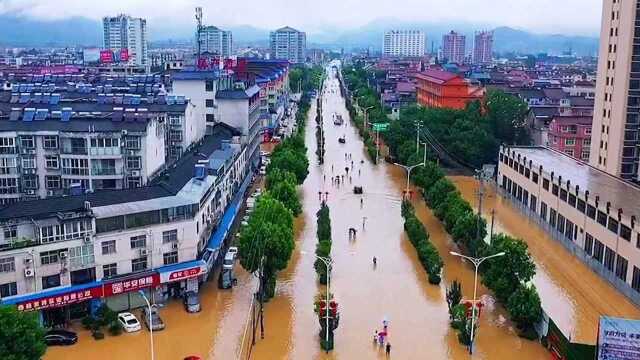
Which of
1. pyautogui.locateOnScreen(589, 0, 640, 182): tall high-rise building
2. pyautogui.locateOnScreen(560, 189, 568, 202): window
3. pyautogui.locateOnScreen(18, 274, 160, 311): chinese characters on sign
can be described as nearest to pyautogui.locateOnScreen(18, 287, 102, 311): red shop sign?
pyautogui.locateOnScreen(18, 274, 160, 311): chinese characters on sign

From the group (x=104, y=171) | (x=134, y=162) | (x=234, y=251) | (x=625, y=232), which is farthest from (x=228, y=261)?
(x=625, y=232)

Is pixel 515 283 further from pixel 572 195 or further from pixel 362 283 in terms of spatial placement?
pixel 572 195

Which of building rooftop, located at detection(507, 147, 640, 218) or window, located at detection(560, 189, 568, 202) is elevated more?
building rooftop, located at detection(507, 147, 640, 218)

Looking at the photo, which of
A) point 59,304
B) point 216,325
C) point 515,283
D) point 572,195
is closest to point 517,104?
point 572,195

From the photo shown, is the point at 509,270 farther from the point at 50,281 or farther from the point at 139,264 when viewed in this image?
the point at 50,281

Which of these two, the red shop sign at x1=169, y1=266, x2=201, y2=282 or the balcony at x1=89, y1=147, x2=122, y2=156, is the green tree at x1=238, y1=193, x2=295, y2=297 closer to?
the red shop sign at x1=169, y1=266, x2=201, y2=282

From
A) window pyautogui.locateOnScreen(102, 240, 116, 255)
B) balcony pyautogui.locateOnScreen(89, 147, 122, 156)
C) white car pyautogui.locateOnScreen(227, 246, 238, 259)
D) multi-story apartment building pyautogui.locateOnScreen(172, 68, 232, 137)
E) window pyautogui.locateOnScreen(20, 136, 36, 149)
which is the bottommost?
white car pyautogui.locateOnScreen(227, 246, 238, 259)
